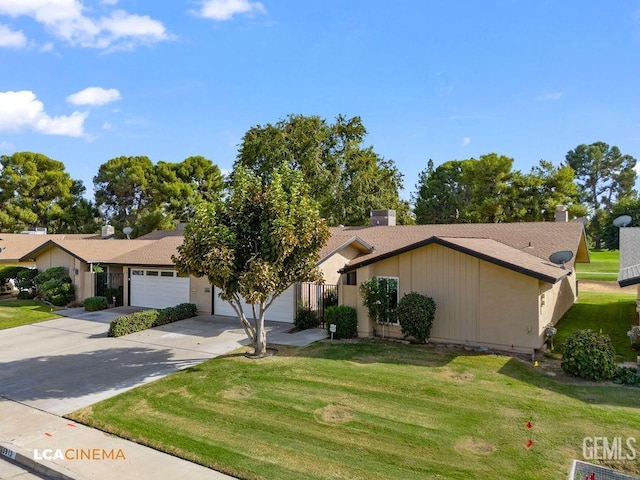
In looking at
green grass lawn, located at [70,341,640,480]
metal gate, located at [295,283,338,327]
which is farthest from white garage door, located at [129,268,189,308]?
green grass lawn, located at [70,341,640,480]

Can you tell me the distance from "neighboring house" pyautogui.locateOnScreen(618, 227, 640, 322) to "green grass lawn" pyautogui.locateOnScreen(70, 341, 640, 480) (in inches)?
120

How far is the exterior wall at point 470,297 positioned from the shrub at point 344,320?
0.32 metres

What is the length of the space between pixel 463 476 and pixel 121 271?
22015mm

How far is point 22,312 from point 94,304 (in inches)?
134

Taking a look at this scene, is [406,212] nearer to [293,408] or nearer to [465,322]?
[465,322]

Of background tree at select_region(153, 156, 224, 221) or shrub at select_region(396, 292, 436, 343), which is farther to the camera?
background tree at select_region(153, 156, 224, 221)

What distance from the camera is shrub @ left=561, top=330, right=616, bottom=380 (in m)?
9.35

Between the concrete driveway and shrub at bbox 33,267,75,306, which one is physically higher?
shrub at bbox 33,267,75,306

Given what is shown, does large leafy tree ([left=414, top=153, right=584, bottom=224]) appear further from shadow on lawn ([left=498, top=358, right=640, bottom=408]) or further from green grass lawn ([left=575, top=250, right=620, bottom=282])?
shadow on lawn ([left=498, top=358, right=640, bottom=408])

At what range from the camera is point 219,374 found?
34.3 ft

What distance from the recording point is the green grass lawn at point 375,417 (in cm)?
619

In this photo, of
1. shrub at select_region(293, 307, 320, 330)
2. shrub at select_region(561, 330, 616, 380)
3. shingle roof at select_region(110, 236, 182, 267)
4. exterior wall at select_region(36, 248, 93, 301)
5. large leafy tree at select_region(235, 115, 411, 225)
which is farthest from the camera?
large leafy tree at select_region(235, 115, 411, 225)

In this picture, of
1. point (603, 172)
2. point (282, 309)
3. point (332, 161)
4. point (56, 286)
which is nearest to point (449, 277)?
point (282, 309)

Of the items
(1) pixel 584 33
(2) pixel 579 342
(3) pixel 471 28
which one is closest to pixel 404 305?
Answer: (2) pixel 579 342
